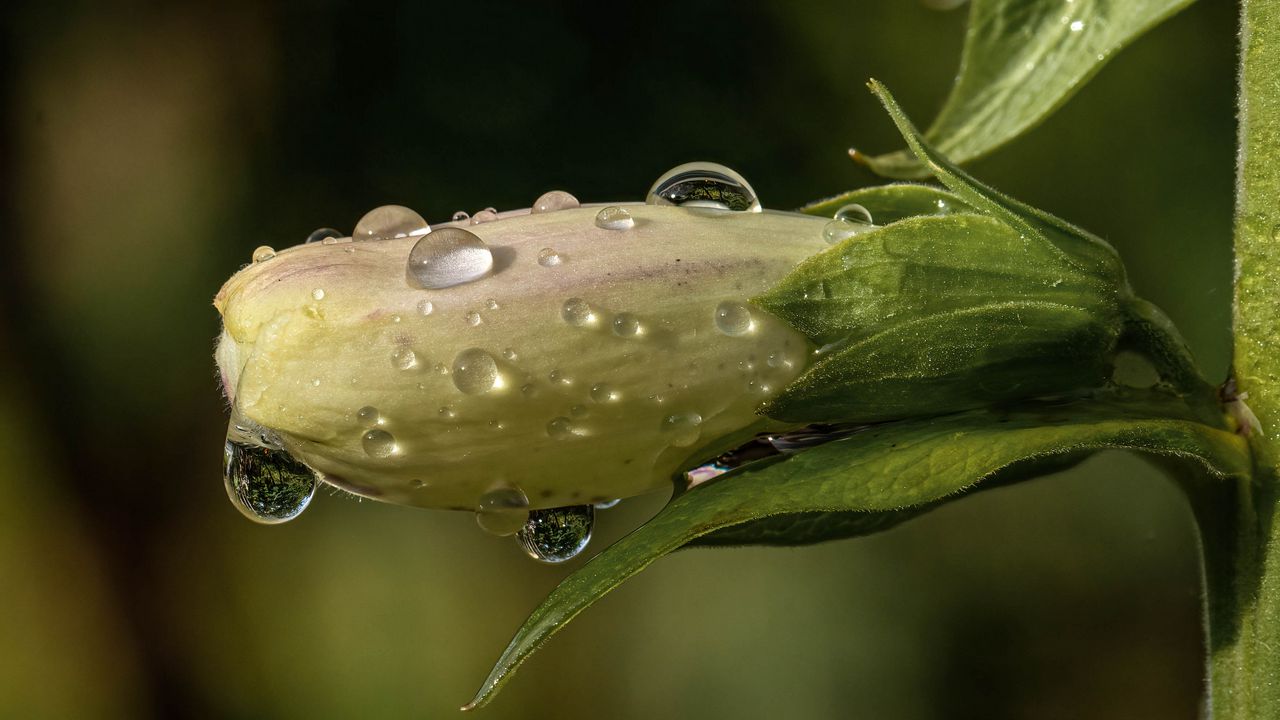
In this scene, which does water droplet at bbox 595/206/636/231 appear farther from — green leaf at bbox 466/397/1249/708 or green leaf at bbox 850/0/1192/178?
green leaf at bbox 850/0/1192/178

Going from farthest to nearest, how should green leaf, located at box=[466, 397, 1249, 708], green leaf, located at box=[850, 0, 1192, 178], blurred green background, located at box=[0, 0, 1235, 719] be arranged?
blurred green background, located at box=[0, 0, 1235, 719] → green leaf, located at box=[850, 0, 1192, 178] → green leaf, located at box=[466, 397, 1249, 708]

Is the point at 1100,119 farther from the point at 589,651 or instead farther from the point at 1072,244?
the point at 1072,244

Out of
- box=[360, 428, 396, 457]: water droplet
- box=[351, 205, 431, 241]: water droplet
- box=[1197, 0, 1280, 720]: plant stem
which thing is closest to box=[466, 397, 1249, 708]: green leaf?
box=[1197, 0, 1280, 720]: plant stem

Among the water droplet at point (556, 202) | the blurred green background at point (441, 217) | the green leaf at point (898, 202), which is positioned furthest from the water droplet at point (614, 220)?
the blurred green background at point (441, 217)

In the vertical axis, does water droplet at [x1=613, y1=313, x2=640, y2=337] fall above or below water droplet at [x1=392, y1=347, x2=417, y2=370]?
above

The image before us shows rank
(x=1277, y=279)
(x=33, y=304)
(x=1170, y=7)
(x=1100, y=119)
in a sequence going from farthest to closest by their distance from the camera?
1. (x=33, y=304)
2. (x=1100, y=119)
3. (x=1170, y=7)
4. (x=1277, y=279)

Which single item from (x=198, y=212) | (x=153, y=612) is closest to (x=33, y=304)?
(x=198, y=212)

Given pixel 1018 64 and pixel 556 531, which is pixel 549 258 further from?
pixel 1018 64
